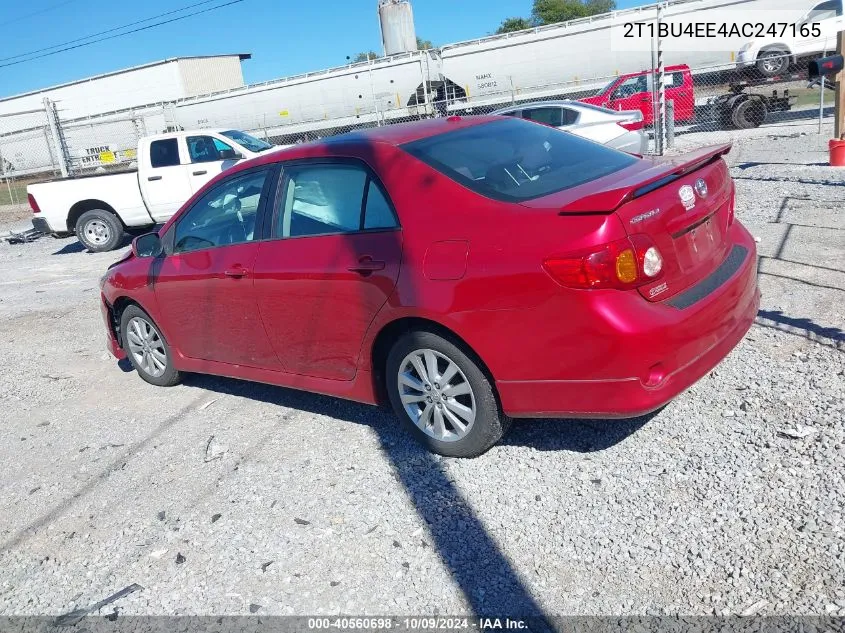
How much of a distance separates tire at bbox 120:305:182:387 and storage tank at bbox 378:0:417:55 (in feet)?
96.8

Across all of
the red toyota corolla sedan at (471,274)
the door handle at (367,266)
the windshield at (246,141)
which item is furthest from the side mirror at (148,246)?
the windshield at (246,141)

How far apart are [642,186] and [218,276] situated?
2720 mm

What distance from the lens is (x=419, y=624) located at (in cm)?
284

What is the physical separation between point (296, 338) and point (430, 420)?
3.25 ft

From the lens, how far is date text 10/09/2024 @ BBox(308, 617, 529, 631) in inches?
109

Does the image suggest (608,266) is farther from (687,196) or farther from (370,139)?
(370,139)

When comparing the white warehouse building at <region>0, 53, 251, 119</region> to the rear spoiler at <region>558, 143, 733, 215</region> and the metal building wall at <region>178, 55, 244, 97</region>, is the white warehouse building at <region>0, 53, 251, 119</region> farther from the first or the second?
the rear spoiler at <region>558, 143, 733, 215</region>

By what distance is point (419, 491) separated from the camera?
3.75m

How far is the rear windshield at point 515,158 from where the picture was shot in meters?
3.81

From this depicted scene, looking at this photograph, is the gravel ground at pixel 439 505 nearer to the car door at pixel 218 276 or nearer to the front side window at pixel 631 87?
the car door at pixel 218 276

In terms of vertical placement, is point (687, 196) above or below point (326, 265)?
above

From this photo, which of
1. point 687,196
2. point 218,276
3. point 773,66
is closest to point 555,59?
point 773,66

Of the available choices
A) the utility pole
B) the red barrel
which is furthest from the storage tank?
the red barrel

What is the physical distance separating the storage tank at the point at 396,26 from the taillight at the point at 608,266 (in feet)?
104
